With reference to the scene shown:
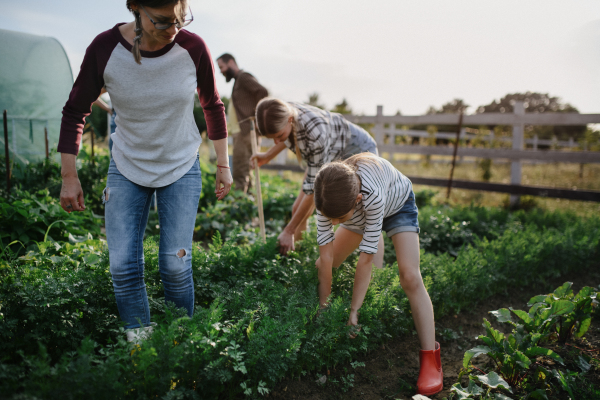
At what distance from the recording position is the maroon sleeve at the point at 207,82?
1.93m

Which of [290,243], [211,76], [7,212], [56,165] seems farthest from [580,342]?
[56,165]

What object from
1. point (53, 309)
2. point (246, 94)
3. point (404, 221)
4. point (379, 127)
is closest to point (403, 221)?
point (404, 221)

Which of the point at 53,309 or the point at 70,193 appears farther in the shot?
the point at 53,309

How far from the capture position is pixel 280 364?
1.89m

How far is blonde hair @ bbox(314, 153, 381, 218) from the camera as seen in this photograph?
6.42ft

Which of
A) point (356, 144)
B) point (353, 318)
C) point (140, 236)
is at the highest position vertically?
point (356, 144)

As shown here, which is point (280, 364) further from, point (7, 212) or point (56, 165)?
point (56, 165)

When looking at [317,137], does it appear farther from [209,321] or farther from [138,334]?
[138,334]

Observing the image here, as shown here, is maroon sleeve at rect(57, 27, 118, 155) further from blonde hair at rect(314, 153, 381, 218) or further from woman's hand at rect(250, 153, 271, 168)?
woman's hand at rect(250, 153, 271, 168)

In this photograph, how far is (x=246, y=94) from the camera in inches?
229

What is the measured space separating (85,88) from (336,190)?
1.21m

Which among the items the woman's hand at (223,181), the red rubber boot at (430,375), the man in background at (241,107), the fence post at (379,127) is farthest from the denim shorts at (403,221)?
the fence post at (379,127)

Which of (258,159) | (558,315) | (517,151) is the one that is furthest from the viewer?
(517,151)

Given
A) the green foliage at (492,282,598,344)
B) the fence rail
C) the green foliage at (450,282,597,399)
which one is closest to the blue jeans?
the green foliage at (450,282,597,399)
